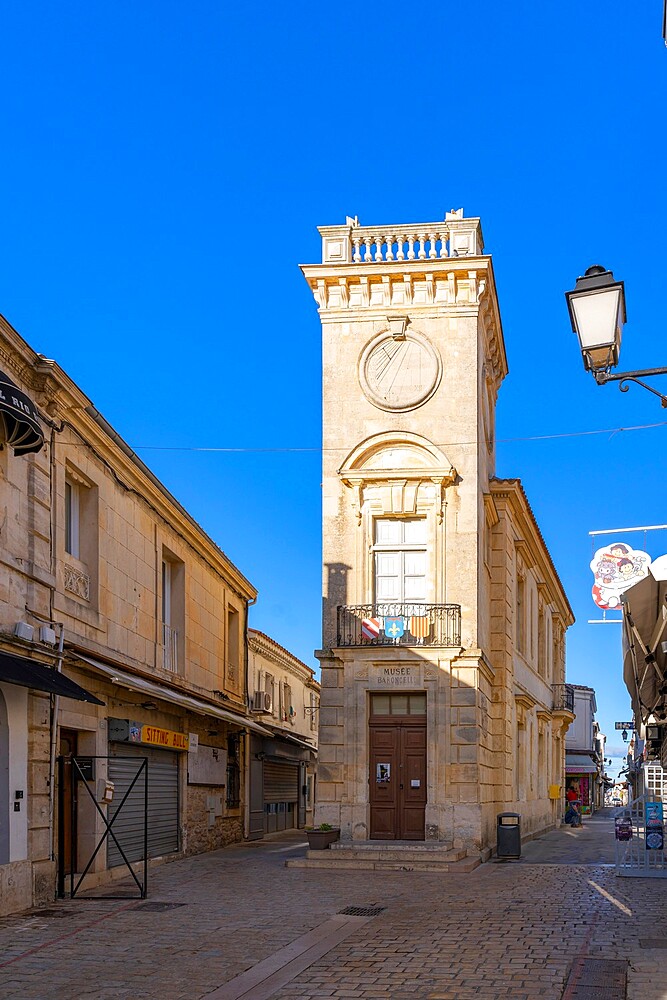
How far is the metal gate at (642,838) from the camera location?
1831cm

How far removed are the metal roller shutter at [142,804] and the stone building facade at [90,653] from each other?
4 centimetres

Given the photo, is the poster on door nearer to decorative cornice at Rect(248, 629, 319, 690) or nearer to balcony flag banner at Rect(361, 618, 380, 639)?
balcony flag banner at Rect(361, 618, 380, 639)

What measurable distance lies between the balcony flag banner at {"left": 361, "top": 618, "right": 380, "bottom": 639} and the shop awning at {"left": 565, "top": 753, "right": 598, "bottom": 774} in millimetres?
40245

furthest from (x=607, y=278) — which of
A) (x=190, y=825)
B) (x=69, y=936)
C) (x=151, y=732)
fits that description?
(x=190, y=825)

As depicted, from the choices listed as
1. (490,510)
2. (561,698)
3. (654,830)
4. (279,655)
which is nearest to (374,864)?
(654,830)

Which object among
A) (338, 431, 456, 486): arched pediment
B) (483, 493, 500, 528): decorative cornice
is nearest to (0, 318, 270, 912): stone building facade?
(338, 431, 456, 486): arched pediment

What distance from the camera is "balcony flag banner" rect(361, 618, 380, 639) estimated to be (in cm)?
2267

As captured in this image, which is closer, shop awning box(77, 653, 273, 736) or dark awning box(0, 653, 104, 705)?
dark awning box(0, 653, 104, 705)

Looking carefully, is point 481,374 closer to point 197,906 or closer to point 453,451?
point 453,451

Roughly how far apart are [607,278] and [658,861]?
1458cm

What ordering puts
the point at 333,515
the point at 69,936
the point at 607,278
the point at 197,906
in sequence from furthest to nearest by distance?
the point at 333,515 < the point at 197,906 < the point at 69,936 < the point at 607,278

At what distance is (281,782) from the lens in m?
35.1

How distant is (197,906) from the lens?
14.5 metres

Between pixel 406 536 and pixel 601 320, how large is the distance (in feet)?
51.3
